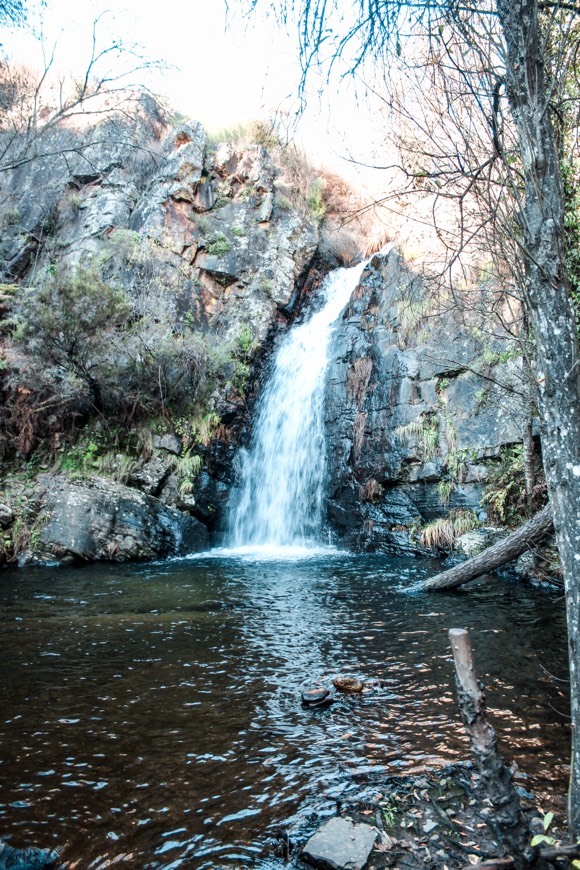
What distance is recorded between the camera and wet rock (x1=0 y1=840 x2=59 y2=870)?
221cm

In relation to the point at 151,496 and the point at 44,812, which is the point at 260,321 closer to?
the point at 151,496

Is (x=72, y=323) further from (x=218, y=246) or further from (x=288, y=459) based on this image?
(x=218, y=246)

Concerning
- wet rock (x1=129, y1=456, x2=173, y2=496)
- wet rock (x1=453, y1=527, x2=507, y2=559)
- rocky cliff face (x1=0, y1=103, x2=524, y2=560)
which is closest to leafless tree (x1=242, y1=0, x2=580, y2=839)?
rocky cliff face (x1=0, y1=103, x2=524, y2=560)

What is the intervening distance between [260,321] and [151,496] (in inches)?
246

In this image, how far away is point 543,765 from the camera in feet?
9.55

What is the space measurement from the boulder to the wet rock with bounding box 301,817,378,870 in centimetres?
850

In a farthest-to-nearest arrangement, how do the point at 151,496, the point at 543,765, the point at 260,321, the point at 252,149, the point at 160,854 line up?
the point at 252,149 → the point at 260,321 → the point at 151,496 → the point at 543,765 → the point at 160,854

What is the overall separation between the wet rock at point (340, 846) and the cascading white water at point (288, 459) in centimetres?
940

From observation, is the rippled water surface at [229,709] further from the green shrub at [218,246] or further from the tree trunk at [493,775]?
the green shrub at [218,246]

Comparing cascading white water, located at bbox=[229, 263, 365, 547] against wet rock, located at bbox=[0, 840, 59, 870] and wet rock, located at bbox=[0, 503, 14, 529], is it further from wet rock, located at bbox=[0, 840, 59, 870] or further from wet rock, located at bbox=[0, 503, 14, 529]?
wet rock, located at bbox=[0, 840, 59, 870]

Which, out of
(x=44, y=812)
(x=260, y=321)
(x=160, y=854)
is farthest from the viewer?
(x=260, y=321)

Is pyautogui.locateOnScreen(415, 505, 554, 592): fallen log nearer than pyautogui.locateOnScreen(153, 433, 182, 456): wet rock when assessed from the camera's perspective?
Yes

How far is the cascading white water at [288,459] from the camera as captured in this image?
1208 centimetres

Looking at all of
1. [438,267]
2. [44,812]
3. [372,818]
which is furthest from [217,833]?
[438,267]
